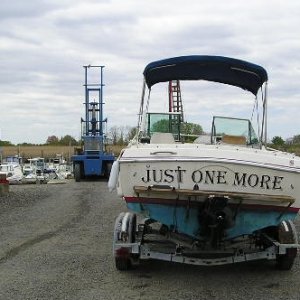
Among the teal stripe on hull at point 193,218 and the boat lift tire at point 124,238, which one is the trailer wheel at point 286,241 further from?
the boat lift tire at point 124,238

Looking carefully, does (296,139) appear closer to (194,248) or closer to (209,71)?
(209,71)

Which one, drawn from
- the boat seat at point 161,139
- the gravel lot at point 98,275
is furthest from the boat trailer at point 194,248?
the boat seat at point 161,139

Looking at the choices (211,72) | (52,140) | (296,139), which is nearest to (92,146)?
(296,139)

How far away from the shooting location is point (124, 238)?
7105 millimetres

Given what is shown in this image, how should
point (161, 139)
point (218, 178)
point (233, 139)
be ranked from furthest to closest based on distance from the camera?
point (233, 139) → point (161, 139) → point (218, 178)

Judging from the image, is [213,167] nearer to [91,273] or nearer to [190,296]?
[190,296]

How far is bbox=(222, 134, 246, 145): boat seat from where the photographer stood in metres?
8.16

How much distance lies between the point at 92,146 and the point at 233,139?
18562 mm

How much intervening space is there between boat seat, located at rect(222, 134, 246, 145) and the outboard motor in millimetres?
1788

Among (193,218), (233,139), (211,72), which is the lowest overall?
(193,218)

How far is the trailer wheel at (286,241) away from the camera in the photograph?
7061 mm

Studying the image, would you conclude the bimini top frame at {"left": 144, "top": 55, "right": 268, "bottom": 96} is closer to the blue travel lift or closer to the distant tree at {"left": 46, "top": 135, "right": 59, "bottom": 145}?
the blue travel lift

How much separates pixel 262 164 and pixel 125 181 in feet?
5.27

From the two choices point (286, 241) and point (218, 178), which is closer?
point (218, 178)
